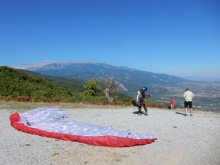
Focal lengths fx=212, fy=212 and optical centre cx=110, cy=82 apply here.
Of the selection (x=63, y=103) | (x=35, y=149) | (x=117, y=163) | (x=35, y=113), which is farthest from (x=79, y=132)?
(x=63, y=103)

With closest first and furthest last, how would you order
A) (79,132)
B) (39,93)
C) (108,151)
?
1. (108,151)
2. (79,132)
3. (39,93)

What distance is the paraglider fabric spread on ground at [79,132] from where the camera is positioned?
8.20 m

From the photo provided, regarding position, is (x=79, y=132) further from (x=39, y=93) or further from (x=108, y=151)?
(x=39, y=93)

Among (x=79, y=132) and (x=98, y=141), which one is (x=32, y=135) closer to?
(x=79, y=132)

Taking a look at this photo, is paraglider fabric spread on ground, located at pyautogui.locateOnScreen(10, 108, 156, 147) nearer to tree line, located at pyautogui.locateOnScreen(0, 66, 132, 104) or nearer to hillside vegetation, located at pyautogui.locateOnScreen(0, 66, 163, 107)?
hillside vegetation, located at pyautogui.locateOnScreen(0, 66, 163, 107)

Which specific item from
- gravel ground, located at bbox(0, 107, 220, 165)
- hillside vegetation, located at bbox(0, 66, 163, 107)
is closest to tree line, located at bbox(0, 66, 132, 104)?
hillside vegetation, located at bbox(0, 66, 163, 107)

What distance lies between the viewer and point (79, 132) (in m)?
9.08

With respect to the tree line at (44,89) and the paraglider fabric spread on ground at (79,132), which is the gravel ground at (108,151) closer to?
the paraglider fabric spread on ground at (79,132)

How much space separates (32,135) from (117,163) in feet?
14.9

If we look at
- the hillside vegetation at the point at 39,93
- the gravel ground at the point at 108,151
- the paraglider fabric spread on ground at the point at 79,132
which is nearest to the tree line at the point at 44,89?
the hillside vegetation at the point at 39,93

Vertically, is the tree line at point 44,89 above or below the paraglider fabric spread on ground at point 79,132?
above

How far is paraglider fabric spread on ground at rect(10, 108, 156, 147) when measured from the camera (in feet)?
26.9

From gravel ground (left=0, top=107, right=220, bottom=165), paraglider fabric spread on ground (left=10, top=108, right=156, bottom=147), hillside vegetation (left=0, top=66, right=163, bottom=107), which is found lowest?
gravel ground (left=0, top=107, right=220, bottom=165)

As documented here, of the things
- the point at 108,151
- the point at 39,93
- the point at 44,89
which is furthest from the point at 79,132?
the point at 44,89
